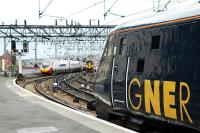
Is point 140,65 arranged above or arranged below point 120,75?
above

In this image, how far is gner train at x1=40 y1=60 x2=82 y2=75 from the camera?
63.9 metres

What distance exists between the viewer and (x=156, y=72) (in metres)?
9.02

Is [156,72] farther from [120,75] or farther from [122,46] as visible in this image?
[122,46]

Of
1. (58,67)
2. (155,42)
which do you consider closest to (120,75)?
(155,42)

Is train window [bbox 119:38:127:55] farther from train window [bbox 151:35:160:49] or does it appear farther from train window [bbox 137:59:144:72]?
train window [bbox 151:35:160:49]

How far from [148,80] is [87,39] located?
206 ft

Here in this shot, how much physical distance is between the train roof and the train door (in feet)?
1.52

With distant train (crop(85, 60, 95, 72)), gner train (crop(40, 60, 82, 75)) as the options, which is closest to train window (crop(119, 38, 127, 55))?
gner train (crop(40, 60, 82, 75))

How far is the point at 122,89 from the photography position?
409 inches

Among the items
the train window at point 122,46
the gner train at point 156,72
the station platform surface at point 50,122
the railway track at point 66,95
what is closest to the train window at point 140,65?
the gner train at point 156,72

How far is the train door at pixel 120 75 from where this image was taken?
10414 mm

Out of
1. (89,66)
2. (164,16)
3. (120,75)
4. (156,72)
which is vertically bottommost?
(89,66)

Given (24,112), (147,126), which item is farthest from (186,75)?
(24,112)

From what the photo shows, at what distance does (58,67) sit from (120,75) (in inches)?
2266
